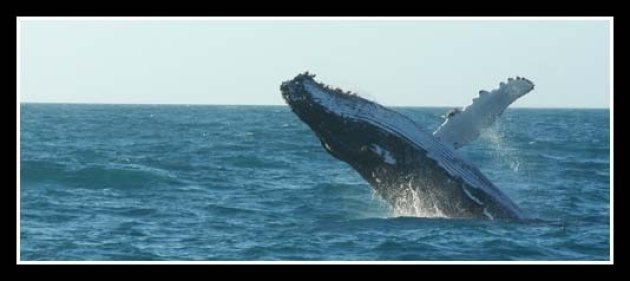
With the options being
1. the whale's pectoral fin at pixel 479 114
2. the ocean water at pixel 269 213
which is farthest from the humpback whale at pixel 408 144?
the ocean water at pixel 269 213

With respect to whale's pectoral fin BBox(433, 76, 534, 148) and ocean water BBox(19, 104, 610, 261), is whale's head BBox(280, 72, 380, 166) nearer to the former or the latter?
whale's pectoral fin BBox(433, 76, 534, 148)

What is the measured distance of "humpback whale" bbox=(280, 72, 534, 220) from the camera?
11062 mm

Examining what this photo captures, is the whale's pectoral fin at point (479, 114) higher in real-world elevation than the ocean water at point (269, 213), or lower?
higher

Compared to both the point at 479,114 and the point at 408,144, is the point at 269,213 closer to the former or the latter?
the point at 408,144

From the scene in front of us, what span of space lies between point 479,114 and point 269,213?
3.98 meters

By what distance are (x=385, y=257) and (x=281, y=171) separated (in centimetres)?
1079

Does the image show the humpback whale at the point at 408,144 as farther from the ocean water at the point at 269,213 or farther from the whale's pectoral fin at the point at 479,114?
the ocean water at the point at 269,213

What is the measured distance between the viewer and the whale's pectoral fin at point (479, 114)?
458 inches

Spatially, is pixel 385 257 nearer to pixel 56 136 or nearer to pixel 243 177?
pixel 243 177

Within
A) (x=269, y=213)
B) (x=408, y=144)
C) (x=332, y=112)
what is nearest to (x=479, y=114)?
(x=408, y=144)

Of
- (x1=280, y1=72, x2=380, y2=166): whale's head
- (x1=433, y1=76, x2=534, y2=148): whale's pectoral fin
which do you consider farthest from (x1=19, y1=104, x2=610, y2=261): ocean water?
(x1=280, y1=72, x2=380, y2=166): whale's head

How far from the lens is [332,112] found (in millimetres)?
11047

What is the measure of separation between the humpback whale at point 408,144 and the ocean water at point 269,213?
26 cm

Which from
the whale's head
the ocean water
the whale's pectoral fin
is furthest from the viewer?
the ocean water
